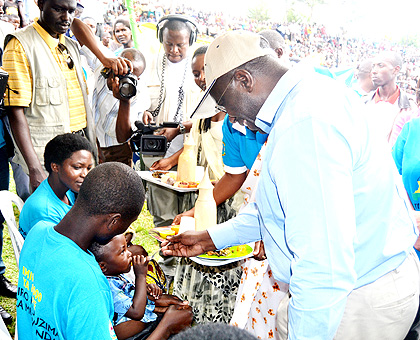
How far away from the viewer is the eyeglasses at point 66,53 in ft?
9.26

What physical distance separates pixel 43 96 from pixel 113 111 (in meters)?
1.04

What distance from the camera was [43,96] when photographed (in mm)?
2715

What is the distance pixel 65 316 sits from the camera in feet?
4.39

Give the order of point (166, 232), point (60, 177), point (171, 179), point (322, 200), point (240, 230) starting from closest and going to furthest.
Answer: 1. point (322, 200)
2. point (240, 230)
3. point (166, 232)
4. point (60, 177)
5. point (171, 179)

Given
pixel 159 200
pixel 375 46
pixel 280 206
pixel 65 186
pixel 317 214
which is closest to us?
pixel 317 214

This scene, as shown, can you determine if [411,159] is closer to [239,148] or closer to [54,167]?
[239,148]

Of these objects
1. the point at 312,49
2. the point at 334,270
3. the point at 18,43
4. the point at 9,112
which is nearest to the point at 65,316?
the point at 334,270

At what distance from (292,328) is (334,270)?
195 mm

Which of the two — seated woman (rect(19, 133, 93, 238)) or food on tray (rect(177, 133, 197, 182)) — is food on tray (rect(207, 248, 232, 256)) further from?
food on tray (rect(177, 133, 197, 182))

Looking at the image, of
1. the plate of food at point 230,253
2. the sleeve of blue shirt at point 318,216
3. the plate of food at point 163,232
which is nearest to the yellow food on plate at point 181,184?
the plate of food at point 163,232

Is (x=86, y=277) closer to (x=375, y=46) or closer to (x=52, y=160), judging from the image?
(x=52, y=160)

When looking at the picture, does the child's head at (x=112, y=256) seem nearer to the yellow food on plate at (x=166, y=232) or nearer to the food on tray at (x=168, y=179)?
the yellow food on plate at (x=166, y=232)

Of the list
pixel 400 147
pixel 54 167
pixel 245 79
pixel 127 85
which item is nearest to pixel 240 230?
pixel 245 79

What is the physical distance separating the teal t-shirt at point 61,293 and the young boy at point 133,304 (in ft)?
1.29
